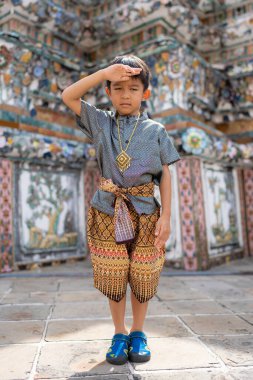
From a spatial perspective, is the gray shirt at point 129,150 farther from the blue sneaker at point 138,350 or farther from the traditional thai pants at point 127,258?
the blue sneaker at point 138,350

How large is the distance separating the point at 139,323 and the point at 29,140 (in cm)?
301

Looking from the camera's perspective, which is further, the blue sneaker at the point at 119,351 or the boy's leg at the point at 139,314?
the boy's leg at the point at 139,314

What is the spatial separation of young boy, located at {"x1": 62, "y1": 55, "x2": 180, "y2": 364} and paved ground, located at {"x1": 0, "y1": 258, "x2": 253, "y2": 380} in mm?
154

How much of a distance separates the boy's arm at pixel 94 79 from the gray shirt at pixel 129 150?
6cm

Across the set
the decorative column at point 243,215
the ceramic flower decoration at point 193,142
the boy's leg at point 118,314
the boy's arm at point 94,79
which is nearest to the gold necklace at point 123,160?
the boy's arm at point 94,79

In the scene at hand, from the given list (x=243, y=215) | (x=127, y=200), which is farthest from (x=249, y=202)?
(x=127, y=200)

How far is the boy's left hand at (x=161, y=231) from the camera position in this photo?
1.59m

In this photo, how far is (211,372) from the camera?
4.66ft

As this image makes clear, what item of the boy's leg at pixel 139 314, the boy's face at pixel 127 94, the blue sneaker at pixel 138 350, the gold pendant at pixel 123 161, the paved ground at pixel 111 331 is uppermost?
the boy's face at pixel 127 94

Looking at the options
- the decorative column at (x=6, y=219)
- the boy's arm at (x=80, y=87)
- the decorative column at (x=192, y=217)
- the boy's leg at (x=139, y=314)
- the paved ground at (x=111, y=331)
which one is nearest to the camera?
the paved ground at (x=111, y=331)

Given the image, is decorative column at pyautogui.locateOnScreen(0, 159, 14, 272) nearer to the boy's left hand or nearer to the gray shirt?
the gray shirt

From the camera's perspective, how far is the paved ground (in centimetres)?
146

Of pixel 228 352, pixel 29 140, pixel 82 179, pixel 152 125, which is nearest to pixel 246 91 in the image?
pixel 82 179

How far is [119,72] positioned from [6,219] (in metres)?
2.93
